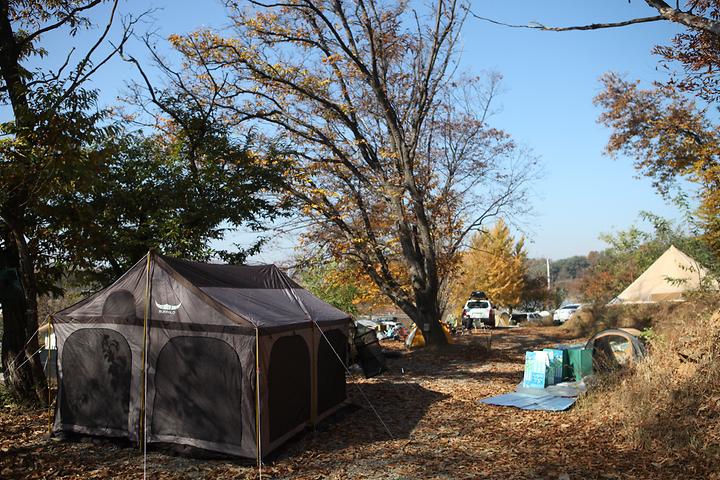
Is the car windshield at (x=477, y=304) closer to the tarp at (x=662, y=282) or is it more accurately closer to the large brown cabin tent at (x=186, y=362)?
the tarp at (x=662, y=282)

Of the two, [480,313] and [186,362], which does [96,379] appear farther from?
[480,313]

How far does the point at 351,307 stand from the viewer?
94.6 ft

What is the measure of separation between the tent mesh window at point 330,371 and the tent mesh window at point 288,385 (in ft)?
1.50

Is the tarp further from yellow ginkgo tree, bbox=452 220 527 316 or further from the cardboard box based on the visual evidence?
the cardboard box

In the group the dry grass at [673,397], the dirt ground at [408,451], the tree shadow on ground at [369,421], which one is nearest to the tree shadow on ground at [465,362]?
the tree shadow on ground at [369,421]

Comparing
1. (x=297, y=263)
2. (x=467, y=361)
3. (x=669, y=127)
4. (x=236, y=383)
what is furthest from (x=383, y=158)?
(x=236, y=383)

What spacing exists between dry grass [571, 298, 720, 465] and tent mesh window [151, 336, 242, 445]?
15.3 feet

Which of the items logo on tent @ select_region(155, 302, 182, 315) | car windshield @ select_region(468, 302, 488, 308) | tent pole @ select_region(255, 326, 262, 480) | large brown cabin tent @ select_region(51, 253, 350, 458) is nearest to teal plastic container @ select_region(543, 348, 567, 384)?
large brown cabin tent @ select_region(51, 253, 350, 458)

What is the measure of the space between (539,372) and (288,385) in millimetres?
4991

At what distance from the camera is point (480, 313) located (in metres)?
31.1

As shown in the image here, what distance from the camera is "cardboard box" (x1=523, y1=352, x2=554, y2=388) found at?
9852 millimetres

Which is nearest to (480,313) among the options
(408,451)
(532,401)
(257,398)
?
(532,401)

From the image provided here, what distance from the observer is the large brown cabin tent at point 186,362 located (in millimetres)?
6520

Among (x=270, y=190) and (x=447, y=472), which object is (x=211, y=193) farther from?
(x=447, y=472)
